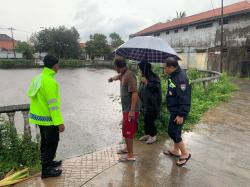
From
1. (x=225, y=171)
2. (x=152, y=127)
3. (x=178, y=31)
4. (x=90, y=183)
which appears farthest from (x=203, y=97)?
(x=178, y=31)

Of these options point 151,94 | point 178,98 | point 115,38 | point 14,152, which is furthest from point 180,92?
point 115,38

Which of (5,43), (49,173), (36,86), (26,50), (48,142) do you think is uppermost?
(5,43)

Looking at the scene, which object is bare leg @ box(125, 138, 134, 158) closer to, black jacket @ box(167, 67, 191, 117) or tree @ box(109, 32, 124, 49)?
black jacket @ box(167, 67, 191, 117)

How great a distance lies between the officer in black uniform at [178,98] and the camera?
3882mm

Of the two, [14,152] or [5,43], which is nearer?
[14,152]

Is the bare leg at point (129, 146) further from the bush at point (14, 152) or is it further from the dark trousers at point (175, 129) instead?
the bush at point (14, 152)

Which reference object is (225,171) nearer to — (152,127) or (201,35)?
(152,127)

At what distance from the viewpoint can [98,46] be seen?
62875mm

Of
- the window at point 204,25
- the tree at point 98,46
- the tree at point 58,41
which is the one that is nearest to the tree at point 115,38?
the tree at point 98,46

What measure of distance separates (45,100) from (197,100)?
21.0 ft

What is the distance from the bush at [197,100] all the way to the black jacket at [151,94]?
73 centimetres

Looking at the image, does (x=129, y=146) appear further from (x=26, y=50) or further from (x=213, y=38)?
(x=26, y=50)

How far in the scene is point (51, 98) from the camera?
134 inches

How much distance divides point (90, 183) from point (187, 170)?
1539mm
